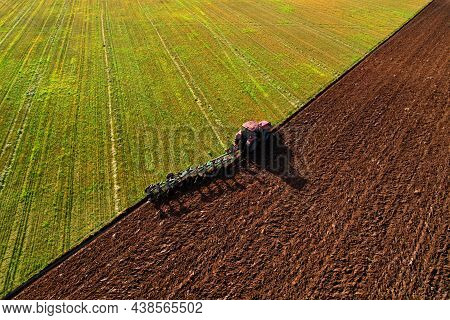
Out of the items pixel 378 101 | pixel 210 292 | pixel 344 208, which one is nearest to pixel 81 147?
pixel 210 292

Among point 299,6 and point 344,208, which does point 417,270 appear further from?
point 299,6

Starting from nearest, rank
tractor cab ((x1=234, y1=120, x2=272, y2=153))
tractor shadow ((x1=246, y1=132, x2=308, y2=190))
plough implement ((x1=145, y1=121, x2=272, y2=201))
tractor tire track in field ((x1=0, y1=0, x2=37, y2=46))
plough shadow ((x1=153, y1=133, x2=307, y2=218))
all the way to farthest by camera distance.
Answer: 1. plough shadow ((x1=153, y1=133, x2=307, y2=218))
2. plough implement ((x1=145, y1=121, x2=272, y2=201))
3. tractor shadow ((x1=246, y1=132, x2=308, y2=190))
4. tractor cab ((x1=234, y1=120, x2=272, y2=153))
5. tractor tire track in field ((x1=0, y1=0, x2=37, y2=46))

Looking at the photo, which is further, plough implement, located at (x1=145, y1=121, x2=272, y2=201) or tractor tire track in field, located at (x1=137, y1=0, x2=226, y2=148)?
tractor tire track in field, located at (x1=137, y1=0, x2=226, y2=148)

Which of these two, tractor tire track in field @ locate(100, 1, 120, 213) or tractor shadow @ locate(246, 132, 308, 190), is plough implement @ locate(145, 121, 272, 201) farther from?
tractor tire track in field @ locate(100, 1, 120, 213)

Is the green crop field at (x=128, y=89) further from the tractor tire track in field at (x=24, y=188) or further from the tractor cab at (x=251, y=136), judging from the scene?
the tractor cab at (x=251, y=136)

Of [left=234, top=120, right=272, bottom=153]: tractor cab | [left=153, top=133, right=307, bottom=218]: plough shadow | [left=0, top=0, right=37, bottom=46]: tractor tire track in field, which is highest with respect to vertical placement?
[left=0, top=0, right=37, bottom=46]: tractor tire track in field

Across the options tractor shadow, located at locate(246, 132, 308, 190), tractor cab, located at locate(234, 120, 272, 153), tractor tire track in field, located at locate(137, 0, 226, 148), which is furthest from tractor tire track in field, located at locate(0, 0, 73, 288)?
tractor shadow, located at locate(246, 132, 308, 190)
